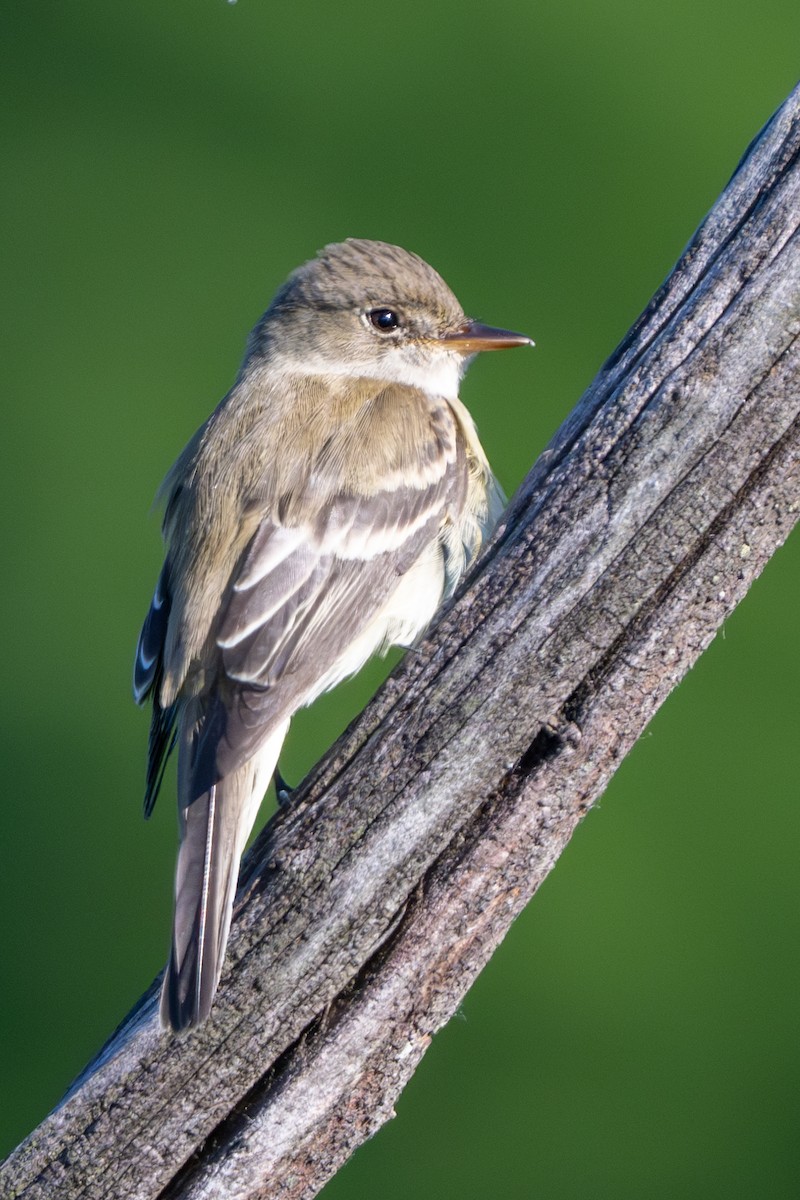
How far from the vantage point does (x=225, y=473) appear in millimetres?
2924

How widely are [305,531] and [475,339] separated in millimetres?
924

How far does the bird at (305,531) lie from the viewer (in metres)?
2.54

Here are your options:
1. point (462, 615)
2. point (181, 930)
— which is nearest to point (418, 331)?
point (462, 615)

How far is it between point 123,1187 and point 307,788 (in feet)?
2.21

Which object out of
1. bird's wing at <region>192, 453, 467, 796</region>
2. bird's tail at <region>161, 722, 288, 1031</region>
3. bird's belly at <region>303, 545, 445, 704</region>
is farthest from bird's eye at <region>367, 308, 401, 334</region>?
bird's tail at <region>161, 722, 288, 1031</region>

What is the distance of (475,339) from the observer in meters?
3.44

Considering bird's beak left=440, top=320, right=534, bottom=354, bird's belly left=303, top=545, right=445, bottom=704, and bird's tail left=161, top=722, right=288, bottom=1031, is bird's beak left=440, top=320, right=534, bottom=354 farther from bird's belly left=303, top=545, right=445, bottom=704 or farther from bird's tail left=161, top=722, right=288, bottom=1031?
bird's tail left=161, top=722, right=288, bottom=1031

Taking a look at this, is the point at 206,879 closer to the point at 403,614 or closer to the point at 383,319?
the point at 403,614

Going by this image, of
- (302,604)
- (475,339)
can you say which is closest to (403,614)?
(302,604)

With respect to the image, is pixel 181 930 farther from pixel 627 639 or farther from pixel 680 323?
pixel 680 323

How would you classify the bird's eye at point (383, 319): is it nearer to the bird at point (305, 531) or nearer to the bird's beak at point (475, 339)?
the bird at point (305, 531)

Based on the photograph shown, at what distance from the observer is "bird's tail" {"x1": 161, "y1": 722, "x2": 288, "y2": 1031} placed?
6.57 feet

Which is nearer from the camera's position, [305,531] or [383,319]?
[305,531]

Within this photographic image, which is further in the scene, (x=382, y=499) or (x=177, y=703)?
(x=382, y=499)
